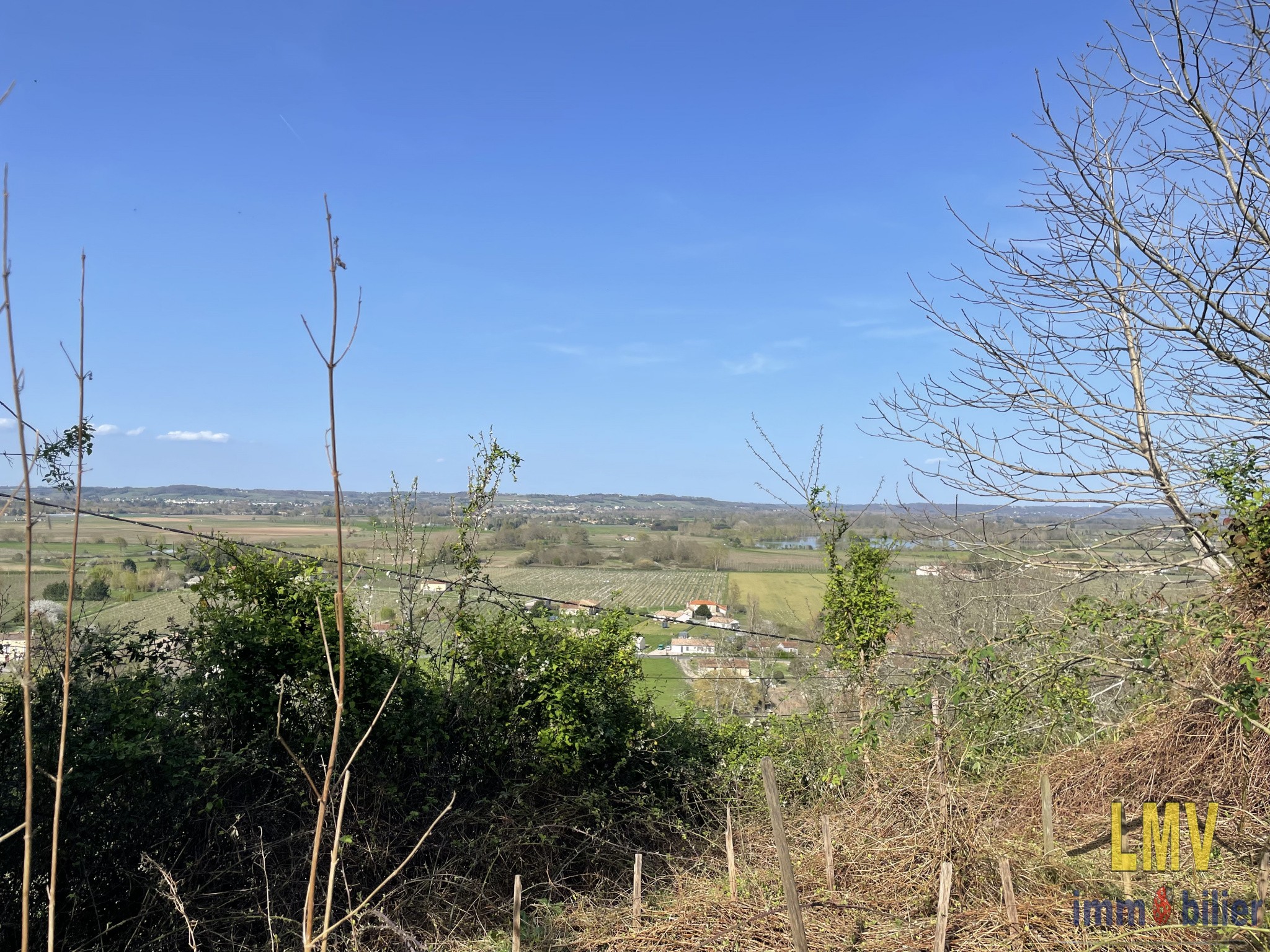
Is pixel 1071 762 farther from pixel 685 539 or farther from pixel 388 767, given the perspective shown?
pixel 685 539

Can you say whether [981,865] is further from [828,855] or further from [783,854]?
[783,854]

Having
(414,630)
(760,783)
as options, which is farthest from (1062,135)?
(414,630)

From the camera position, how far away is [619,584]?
1552 centimetres

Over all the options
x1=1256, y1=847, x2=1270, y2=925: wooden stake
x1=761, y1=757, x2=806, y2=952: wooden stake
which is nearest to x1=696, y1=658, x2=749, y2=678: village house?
x1=761, y1=757, x2=806, y2=952: wooden stake

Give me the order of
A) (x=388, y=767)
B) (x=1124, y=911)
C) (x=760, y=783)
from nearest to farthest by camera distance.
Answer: (x=1124, y=911) < (x=388, y=767) < (x=760, y=783)

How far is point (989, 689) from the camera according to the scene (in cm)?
505

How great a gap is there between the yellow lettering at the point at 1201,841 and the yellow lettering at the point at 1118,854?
0.28 m

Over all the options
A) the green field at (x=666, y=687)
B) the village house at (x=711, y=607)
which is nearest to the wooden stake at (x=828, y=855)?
the green field at (x=666, y=687)

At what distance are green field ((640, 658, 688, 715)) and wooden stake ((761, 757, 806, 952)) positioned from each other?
14.0 ft

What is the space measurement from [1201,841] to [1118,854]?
371 mm

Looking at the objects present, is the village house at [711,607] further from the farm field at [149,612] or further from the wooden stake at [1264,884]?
→ the wooden stake at [1264,884]

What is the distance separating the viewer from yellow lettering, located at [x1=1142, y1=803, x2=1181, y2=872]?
3859mm

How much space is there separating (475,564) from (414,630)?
2.60 ft

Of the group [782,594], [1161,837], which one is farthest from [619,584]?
[1161,837]
